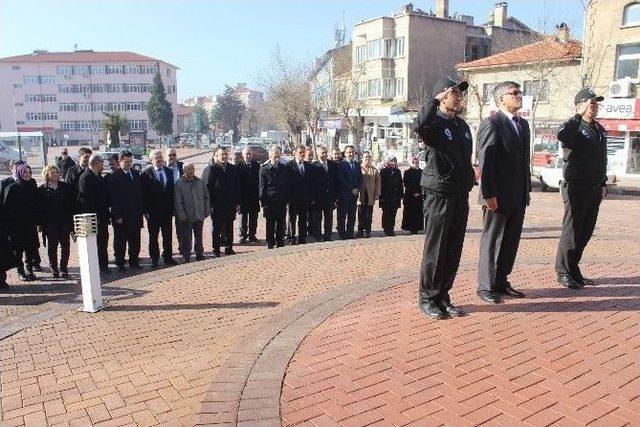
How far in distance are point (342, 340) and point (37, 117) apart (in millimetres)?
101062

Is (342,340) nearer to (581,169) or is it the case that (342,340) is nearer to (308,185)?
(581,169)

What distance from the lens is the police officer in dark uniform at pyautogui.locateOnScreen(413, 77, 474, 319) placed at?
4.62 m

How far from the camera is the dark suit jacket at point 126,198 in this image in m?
8.22

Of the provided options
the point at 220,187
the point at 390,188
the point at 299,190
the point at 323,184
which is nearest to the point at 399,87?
the point at 390,188

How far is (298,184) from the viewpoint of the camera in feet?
32.8

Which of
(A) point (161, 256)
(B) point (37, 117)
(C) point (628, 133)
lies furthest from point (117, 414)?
(B) point (37, 117)

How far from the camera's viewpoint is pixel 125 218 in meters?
8.31

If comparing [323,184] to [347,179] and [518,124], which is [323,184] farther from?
[518,124]

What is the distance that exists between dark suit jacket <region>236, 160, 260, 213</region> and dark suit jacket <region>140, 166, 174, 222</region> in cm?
174

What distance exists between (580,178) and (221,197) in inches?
231

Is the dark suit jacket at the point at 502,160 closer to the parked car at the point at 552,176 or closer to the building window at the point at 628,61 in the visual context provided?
the parked car at the point at 552,176

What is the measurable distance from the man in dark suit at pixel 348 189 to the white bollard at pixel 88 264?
5.55 meters

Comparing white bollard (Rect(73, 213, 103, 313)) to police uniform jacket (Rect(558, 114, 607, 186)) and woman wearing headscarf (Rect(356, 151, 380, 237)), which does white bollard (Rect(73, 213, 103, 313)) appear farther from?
woman wearing headscarf (Rect(356, 151, 380, 237))

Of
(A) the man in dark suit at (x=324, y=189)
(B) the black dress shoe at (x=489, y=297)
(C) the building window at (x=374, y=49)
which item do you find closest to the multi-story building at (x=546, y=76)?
(C) the building window at (x=374, y=49)
